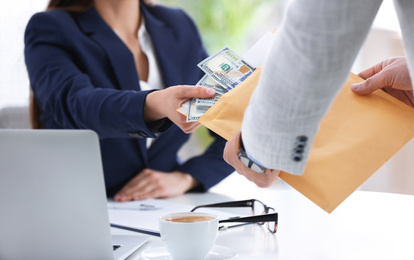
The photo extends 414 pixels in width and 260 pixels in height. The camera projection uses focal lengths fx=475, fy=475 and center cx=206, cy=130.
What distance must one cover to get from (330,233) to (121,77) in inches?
36.8

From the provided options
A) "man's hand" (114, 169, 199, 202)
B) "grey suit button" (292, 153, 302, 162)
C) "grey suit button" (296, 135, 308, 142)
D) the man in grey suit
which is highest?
the man in grey suit

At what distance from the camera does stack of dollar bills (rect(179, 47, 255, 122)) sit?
1.00m

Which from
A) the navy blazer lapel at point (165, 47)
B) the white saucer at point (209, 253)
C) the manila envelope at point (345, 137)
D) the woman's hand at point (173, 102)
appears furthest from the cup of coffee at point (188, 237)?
the navy blazer lapel at point (165, 47)

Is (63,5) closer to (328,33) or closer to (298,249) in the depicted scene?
(298,249)

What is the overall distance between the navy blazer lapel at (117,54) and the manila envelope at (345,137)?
0.81m

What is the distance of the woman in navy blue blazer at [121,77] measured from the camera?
1348 mm

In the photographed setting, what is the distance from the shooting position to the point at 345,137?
2.75 feet

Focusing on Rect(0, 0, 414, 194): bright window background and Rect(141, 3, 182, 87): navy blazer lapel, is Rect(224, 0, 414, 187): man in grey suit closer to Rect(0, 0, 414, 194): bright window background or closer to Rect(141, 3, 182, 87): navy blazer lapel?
Rect(141, 3, 182, 87): navy blazer lapel

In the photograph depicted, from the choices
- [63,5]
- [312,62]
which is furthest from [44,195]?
[63,5]

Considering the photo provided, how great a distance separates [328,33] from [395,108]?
0.36m

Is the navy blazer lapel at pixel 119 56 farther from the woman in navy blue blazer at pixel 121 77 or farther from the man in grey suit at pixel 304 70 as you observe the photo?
the man in grey suit at pixel 304 70

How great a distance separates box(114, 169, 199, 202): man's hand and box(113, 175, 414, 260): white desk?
2.5 inches

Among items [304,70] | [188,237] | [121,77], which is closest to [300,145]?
[304,70]

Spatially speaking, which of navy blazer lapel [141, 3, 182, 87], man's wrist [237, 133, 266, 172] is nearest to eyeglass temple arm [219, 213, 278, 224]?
man's wrist [237, 133, 266, 172]
